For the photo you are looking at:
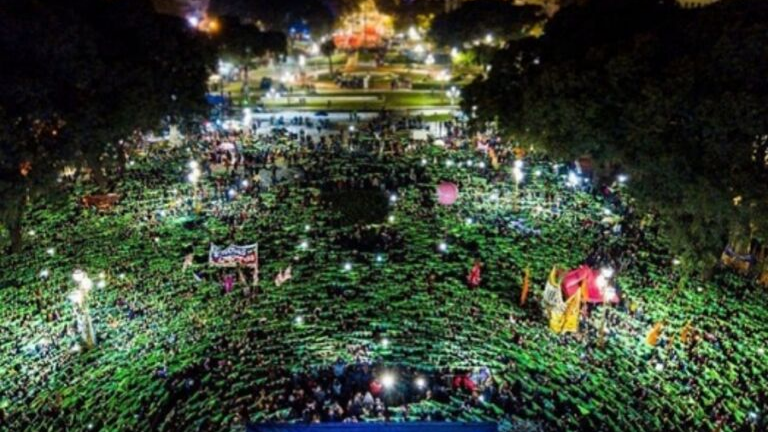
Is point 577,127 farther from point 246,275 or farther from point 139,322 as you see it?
point 139,322

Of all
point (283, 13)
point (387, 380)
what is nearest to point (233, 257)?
point (387, 380)

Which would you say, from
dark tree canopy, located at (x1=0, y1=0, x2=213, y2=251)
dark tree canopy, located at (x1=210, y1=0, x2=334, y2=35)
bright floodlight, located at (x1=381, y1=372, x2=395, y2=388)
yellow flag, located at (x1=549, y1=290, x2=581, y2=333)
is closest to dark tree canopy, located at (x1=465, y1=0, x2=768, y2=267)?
yellow flag, located at (x1=549, y1=290, x2=581, y2=333)

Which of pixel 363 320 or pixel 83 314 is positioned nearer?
pixel 83 314

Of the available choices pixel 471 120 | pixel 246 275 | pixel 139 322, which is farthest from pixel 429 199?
pixel 139 322

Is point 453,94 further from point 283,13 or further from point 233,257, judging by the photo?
point 233,257

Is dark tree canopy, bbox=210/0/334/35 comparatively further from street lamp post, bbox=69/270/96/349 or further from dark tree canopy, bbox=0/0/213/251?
street lamp post, bbox=69/270/96/349
